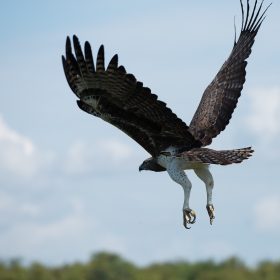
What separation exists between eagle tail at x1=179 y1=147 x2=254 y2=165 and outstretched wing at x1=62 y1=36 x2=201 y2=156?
35 centimetres

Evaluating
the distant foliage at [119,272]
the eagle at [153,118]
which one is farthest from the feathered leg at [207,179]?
the distant foliage at [119,272]

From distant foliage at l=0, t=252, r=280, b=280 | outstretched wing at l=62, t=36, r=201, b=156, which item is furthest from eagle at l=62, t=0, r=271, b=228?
distant foliage at l=0, t=252, r=280, b=280

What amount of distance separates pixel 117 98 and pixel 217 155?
4.98ft

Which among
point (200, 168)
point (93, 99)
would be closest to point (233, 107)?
point (200, 168)

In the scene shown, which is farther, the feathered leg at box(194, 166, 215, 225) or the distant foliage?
the distant foliage

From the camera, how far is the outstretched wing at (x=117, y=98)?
53.9 ft

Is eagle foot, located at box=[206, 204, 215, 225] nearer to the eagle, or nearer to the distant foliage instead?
the eagle

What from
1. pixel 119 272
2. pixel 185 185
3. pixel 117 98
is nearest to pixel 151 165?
pixel 185 185

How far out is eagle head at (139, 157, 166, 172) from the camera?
58.9ft

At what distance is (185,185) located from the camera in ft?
56.9

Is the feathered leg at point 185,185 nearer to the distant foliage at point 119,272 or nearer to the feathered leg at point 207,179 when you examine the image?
the feathered leg at point 207,179

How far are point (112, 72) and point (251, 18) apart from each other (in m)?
4.26

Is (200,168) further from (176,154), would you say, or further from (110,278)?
(110,278)

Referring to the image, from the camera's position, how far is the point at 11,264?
79.7 m
